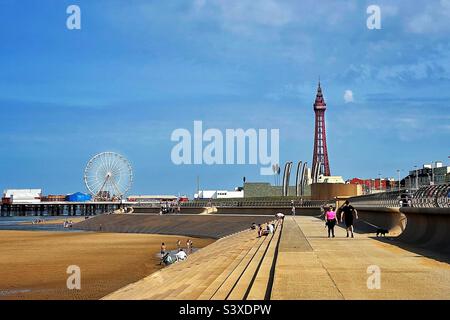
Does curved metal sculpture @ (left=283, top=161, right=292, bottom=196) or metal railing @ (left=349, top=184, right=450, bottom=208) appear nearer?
metal railing @ (left=349, top=184, right=450, bottom=208)

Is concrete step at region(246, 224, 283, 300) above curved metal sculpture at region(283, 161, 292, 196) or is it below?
below

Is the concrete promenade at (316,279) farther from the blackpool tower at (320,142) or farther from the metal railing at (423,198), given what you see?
the blackpool tower at (320,142)

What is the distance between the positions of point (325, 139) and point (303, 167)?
158 ft

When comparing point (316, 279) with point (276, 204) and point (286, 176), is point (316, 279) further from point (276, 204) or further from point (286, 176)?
point (286, 176)

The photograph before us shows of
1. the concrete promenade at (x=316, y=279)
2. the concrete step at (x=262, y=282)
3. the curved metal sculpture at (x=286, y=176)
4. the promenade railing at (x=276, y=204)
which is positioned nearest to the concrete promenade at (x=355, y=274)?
the concrete promenade at (x=316, y=279)

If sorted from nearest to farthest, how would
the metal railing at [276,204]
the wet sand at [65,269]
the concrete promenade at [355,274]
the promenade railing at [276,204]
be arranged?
the concrete promenade at [355,274]
the wet sand at [65,269]
the metal railing at [276,204]
the promenade railing at [276,204]

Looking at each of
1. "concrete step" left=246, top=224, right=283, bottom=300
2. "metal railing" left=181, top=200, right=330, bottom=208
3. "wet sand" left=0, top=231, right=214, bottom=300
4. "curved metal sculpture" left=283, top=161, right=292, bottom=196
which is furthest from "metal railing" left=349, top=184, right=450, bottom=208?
"curved metal sculpture" left=283, top=161, right=292, bottom=196

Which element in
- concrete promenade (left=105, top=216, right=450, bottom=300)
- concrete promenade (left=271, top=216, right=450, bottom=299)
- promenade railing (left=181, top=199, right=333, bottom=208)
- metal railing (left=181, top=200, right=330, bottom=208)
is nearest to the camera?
concrete promenade (left=271, top=216, right=450, bottom=299)

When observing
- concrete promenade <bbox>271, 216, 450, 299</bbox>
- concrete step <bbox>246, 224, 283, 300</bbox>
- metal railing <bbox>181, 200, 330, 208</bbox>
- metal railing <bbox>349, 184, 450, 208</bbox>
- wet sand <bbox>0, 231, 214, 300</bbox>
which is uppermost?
metal railing <bbox>349, 184, 450, 208</bbox>

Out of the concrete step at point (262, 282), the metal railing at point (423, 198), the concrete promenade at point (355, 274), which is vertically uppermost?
the metal railing at point (423, 198)

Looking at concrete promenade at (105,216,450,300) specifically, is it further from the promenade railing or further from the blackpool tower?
the blackpool tower

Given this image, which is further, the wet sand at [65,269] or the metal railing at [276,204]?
the metal railing at [276,204]
